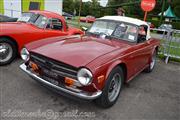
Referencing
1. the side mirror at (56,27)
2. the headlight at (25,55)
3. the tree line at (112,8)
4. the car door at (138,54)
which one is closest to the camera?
the headlight at (25,55)

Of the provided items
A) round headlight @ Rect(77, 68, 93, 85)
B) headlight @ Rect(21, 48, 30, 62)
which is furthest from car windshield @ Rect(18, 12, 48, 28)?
round headlight @ Rect(77, 68, 93, 85)

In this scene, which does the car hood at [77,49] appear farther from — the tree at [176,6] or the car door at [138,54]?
the tree at [176,6]

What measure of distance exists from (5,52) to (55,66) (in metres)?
2.61

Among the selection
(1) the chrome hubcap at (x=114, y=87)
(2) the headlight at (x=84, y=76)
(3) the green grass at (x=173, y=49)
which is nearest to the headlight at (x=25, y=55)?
(2) the headlight at (x=84, y=76)

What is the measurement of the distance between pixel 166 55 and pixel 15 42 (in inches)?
217

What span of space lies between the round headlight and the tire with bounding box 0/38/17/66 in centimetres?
305

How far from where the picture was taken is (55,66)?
12.2 ft

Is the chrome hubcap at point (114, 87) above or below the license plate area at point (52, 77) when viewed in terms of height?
below

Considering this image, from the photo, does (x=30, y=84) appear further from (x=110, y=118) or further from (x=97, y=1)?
(x=97, y=1)

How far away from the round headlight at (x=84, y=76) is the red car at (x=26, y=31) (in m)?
3.05

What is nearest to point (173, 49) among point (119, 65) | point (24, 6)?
point (119, 65)

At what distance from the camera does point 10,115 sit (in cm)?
347

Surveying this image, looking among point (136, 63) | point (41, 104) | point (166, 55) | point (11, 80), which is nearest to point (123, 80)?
point (136, 63)

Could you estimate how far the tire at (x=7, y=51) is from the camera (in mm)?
5619
